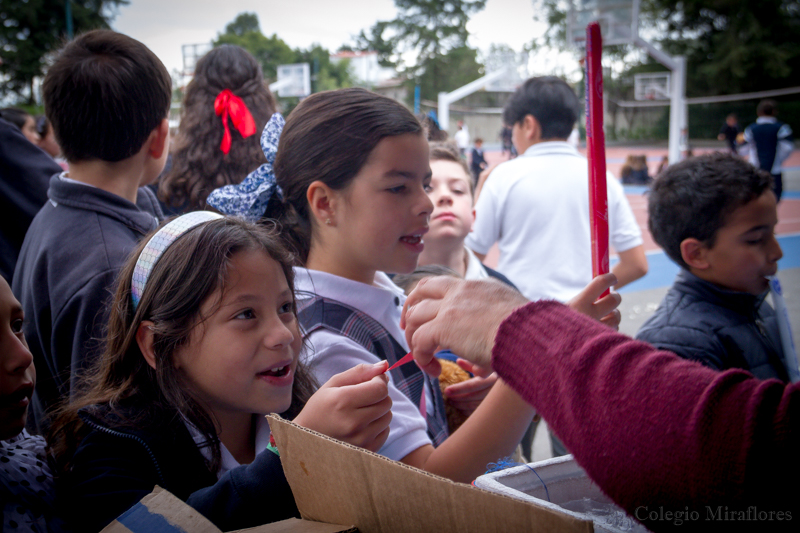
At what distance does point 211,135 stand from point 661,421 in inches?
103

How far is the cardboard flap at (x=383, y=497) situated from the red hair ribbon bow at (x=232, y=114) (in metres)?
2.22

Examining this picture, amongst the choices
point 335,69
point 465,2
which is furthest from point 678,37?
point 335,69

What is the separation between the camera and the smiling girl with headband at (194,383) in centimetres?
104

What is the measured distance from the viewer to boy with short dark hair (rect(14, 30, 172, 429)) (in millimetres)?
1456

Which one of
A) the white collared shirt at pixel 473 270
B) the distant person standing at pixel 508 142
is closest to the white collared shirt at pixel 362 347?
the white collared shirt at pixel 473 270

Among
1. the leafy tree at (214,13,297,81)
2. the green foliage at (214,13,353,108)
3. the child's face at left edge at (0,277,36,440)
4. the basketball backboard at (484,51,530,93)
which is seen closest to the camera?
the child's face at left edge at (0,277,36,440)

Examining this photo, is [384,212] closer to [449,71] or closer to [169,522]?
[169,522]

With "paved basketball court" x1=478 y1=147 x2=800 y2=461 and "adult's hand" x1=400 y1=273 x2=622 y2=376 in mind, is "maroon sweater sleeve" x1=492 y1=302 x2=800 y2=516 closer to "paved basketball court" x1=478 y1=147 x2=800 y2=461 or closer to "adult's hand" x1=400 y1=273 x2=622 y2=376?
"adult's hand" x1=400 y1=273 x2=622 y2=376

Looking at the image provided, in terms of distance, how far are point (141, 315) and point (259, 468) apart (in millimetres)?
463

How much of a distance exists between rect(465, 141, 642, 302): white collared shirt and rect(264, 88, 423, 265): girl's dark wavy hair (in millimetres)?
1460

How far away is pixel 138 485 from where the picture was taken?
106 centimetres

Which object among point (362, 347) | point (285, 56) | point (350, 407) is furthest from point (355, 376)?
point (285, 56)

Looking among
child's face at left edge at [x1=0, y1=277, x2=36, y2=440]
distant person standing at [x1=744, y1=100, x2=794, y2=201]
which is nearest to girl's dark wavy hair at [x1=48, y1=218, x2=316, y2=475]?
child's face at left edge at [x1=0, y1=277, x2=36, y2=440]

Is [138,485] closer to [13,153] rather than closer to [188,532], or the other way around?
[188,532]
